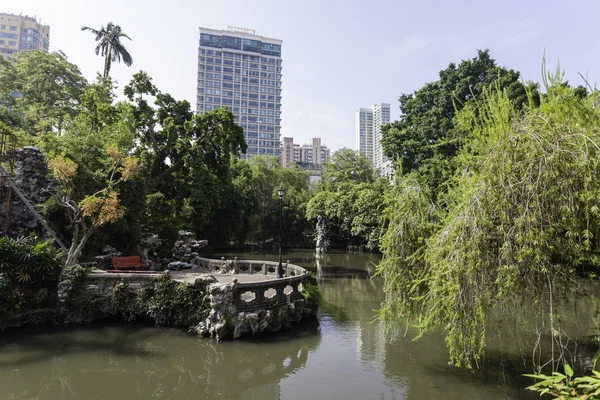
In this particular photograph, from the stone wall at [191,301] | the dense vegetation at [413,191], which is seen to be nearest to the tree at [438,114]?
the dense vegetation at [413,191]

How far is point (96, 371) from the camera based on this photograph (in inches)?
393

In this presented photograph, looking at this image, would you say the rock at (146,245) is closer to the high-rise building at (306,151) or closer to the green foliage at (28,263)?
the green foliage at (28,263)

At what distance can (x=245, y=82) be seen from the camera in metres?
109

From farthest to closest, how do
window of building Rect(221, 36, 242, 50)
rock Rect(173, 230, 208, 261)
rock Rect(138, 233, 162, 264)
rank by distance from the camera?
window of building Rect(221, 36, 242, 50) < rock Rect(173, 230, 208, 261) < rock Rect(138, 233, 162, 264)

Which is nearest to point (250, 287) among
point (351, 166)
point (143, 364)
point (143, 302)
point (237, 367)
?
point (237, 367)

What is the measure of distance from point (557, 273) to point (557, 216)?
1165 millimetres

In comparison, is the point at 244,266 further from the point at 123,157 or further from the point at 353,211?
the point at 353,211

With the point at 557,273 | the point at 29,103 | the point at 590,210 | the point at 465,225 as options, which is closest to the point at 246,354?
the point at 465,225

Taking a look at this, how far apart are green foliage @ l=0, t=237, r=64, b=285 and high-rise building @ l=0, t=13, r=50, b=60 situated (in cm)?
9053

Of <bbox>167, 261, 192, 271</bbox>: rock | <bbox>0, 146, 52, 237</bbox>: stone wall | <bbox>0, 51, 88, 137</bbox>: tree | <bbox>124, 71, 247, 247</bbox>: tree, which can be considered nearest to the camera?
<bbox>0, 146, 52, 237</bbox>: stone wall

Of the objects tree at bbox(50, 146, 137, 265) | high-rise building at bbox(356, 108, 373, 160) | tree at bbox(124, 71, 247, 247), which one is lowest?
tree at bbox(50, 146, 137, 265)

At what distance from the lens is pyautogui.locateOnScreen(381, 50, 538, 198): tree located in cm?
2519

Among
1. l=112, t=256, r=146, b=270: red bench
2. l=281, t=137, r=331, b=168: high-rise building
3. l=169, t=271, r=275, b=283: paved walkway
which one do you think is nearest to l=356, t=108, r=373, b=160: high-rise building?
l=281, t=137, r=331, b=168: high-rise building

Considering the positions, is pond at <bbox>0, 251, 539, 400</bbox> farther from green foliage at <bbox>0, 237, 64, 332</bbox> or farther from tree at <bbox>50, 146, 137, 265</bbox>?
tree at <bbox>50, 146, 137, 265</bbox>
